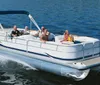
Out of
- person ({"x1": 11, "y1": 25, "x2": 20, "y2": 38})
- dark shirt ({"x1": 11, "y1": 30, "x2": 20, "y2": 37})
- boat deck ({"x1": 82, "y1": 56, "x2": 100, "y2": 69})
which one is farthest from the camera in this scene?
dark shirt ({"x1": 11, "y1": 30, "x2": 20, "y2": 37})

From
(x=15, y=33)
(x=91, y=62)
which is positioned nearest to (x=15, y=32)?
(x=15, y=33)

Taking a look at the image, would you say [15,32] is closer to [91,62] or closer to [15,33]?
[15,33]

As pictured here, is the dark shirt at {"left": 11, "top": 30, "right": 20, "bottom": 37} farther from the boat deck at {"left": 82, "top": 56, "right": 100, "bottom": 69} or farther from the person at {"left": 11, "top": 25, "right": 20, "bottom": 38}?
the boat deck at {"left": 82, "top": 56, "right": 100, "bottom": 69}

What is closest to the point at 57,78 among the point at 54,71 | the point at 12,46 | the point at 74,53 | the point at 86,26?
the point at 54,71

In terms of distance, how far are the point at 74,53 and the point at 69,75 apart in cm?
95

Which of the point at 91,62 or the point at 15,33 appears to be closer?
the point at 91,62

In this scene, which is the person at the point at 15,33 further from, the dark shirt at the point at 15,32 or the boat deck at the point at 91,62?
the boat deck at the point at 91,62

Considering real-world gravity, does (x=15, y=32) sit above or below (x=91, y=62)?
above

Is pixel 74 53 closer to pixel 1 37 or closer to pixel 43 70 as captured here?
pixel 43 70

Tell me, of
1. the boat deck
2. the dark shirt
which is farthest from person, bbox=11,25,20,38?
the boat deck

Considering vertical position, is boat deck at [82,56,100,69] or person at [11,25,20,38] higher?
person at [11,25,20,38]

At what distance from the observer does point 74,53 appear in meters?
12.8

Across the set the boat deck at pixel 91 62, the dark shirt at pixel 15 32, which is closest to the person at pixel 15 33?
the dark shirt at pixel 15 32

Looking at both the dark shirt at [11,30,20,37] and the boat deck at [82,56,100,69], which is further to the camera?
the dark shirt at [11,30,20,37]
